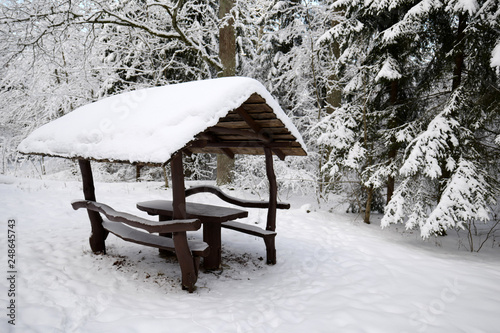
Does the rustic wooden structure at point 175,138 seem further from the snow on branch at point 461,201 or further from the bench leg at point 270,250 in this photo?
the snow on branch at point 461,201

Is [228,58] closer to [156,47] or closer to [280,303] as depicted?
[156,47]

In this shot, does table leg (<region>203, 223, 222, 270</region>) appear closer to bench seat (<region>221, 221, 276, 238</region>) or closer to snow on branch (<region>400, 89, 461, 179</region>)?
bench seat (<region>221, 221, 276, 238</region>)

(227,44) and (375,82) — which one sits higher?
(227,44)

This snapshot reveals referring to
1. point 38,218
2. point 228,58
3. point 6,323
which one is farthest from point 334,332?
point 228,58

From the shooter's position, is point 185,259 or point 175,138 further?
point 185,259

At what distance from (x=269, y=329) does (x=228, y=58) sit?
28.7ft

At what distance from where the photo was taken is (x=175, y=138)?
3.17 metres

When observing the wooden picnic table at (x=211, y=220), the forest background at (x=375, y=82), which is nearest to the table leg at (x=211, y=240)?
the wooden picnic table at (x=211, y=220)

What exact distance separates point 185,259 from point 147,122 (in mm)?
1777

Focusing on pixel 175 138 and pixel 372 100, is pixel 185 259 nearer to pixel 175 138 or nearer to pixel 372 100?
pixel 175 138

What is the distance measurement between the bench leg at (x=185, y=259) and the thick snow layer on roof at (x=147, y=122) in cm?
123

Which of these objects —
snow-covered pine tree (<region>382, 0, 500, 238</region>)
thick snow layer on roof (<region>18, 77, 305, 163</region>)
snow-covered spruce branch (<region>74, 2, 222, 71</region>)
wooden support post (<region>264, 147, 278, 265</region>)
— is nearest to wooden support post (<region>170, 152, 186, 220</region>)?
thick snow layer on roof (<region>18, 77, 305, 163</region>)

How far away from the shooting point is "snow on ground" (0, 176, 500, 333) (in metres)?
3.18

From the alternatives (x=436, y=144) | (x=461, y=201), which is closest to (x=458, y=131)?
(x=436, y=144)
